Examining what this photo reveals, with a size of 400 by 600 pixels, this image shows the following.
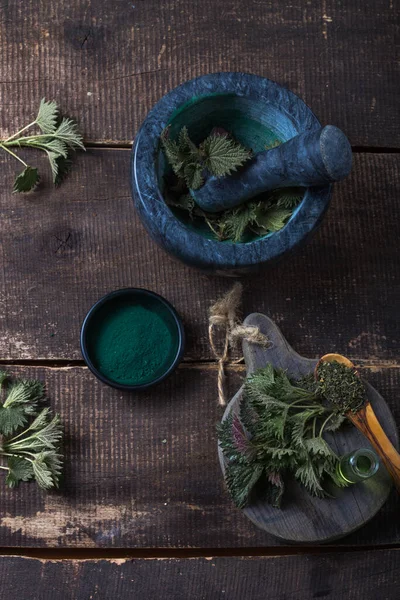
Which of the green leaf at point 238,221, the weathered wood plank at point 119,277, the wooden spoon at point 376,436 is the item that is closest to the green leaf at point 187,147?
the green leaf at point 238,221

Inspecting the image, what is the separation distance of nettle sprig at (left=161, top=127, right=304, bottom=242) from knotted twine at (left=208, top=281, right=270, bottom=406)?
0.17m

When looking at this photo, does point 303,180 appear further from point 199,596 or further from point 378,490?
point 199,596

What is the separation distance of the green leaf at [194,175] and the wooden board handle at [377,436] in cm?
50

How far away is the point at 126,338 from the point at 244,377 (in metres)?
0.25

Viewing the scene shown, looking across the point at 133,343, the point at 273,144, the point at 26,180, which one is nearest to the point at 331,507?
the point at 133,343

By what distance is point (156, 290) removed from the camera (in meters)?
1.50

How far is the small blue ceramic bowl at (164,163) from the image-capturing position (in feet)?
4.14

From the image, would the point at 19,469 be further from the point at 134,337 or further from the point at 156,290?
the point at 156,290

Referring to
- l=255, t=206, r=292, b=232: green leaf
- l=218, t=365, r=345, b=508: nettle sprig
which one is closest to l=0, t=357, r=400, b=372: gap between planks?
l=218, t=365, r=345, b=508: nettle sprig

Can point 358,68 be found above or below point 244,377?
above

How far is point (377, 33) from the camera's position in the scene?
1.56 m

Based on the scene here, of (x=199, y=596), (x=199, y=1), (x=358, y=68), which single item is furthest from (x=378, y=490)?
(x=199, y=1)

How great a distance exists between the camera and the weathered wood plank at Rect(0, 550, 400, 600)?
1.47 meters

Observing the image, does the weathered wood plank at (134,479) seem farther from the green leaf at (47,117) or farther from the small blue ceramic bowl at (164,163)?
the green leaf at (47,117)
